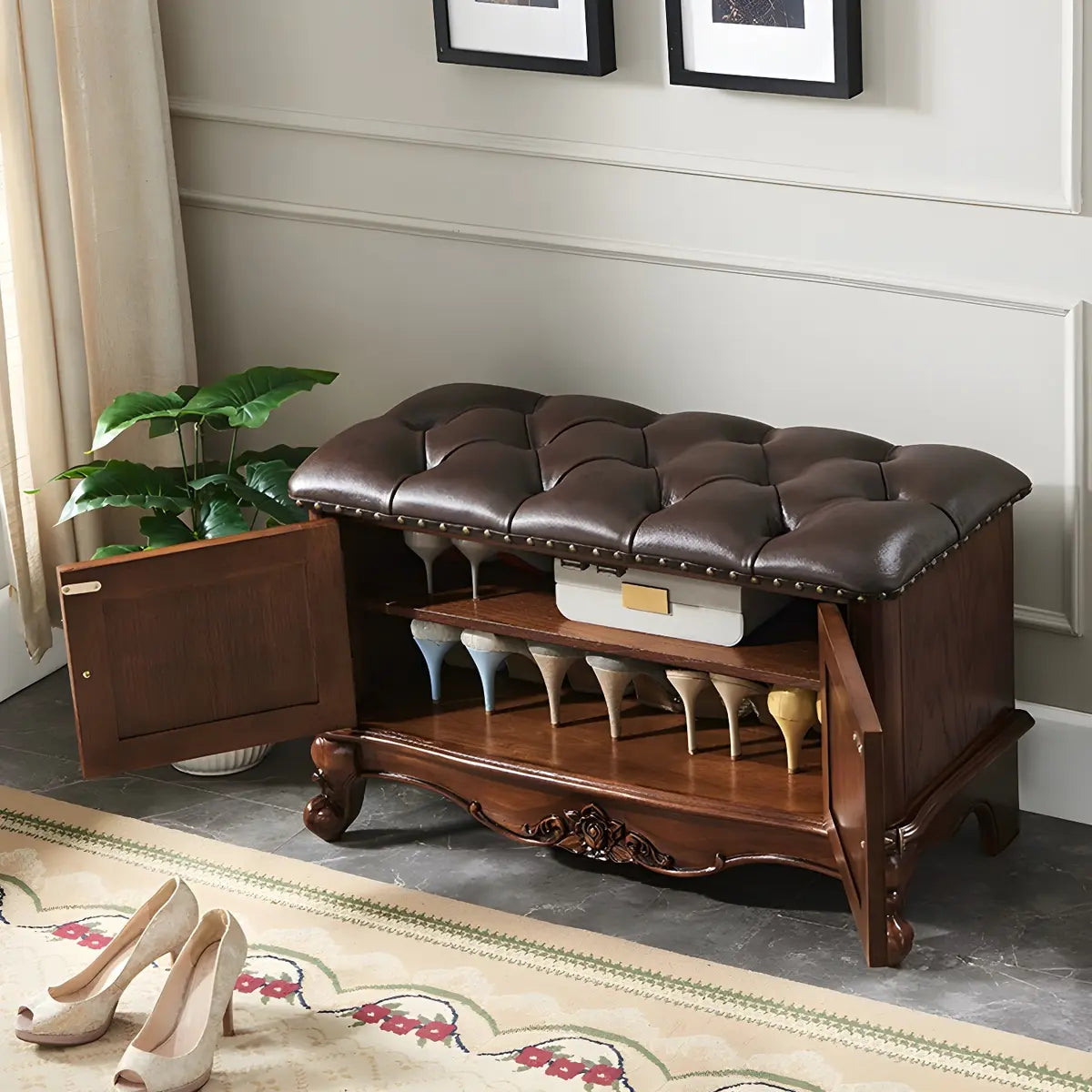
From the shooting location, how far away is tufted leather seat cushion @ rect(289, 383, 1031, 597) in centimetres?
238

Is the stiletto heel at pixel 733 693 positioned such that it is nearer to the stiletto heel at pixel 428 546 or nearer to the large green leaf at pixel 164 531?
the stiletto heel at pixel 428 546


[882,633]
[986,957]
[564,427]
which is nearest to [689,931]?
[986,957]

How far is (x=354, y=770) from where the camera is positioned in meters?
2.89

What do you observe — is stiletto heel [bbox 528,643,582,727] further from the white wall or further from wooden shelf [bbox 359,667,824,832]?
the white wall

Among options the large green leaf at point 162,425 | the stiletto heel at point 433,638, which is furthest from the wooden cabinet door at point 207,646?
the large green leaf at point 162,425

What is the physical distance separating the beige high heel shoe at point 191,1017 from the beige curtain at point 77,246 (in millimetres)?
1121

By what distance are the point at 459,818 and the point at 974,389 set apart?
3.66 feet

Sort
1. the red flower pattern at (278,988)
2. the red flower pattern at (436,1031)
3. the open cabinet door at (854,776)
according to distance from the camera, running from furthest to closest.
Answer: the red flower pattern at (278,988) < the red flower pattern at (436,1031) < the open cabinet door at (854,776)

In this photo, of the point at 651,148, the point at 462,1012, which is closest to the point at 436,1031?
the point at 462,1012

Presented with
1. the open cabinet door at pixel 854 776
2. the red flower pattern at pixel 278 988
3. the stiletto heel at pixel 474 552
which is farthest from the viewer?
the stiletto heel at pixel 474 552

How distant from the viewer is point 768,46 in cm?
268

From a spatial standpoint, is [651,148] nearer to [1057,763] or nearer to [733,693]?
[733,693]

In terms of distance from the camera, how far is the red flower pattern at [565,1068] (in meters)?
2.33

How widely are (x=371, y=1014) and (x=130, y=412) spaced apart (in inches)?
44.2
